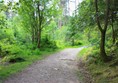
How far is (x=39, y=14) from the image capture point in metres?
21.1

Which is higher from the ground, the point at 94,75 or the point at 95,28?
the point at 95,28

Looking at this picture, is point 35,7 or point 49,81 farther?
point 35,7

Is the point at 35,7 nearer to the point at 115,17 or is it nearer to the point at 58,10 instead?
the point at 58,10

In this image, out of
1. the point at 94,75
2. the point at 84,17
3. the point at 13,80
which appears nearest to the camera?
the point at 13,80

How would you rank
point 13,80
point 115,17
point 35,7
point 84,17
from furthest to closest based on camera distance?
1. point 35,7
2. point 84,17
3. point 115,17
4. point 13,80

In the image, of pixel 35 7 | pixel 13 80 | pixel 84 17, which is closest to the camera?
pixel 13 80

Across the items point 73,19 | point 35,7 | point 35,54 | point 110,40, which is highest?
point 35,7

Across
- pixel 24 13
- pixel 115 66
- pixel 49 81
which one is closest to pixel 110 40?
pixel 115 66

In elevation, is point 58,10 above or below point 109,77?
above

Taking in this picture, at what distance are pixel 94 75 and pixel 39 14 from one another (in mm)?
12723

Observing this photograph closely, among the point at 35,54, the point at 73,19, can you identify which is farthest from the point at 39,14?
the point at 73,19

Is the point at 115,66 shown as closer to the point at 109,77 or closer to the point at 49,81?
the point at 109,77

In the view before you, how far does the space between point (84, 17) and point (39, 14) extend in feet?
28.5

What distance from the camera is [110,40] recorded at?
537 inches
